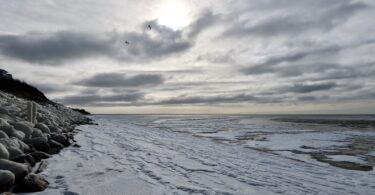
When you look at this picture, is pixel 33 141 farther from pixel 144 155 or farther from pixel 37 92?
pixel 37 92

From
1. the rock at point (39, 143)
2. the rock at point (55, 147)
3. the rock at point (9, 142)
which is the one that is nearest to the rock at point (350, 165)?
the rock at point (55, 147)

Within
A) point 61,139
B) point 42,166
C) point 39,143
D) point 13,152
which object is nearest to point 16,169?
point 13,152

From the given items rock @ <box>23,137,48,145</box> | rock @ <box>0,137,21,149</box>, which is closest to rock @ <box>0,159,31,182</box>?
rock @ <box>0,137,21,149</box>

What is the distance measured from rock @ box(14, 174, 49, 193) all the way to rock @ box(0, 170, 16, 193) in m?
0.21

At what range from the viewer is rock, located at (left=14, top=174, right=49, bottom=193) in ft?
17.0

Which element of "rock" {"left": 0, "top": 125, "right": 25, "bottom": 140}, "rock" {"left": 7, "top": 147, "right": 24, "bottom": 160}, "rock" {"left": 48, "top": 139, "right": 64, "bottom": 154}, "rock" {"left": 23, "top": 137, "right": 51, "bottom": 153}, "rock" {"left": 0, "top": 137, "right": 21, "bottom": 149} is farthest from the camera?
"rock" {"left": 48, "top": 139, "right": 64, "bottom": 154}

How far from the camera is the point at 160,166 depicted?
8.39 meters

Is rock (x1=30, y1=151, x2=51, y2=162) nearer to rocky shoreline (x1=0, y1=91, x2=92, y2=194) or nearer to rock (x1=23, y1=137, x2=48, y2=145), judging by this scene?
rocky shoreline (x1=0, y1=91, x2=92, y2=194)

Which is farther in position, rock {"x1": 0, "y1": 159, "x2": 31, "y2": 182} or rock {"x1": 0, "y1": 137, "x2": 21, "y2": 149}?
→ rock {"x1": 0, "y1": 137, "x2": 21, "y2": 149}

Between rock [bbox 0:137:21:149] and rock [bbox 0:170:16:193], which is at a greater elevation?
rock [bbox 0:137:21:149]

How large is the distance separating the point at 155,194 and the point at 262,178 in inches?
134

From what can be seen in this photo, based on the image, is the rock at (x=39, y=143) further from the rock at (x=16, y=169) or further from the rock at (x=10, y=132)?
the rock at (x=16, y=169)

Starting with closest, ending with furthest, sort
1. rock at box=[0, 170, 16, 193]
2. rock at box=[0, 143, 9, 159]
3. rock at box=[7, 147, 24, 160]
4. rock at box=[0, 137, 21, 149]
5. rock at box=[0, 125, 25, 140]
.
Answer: rock at box=[0, 170, 16, 193]
rock at box=[0, 143, 9, 159]
rock at box=[7, 147, 24, 160]
rock at box=[0, 137, 21, 149]
rock at box=[0, 125, 25, 140]

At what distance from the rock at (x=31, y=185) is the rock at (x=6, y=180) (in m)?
0.21
